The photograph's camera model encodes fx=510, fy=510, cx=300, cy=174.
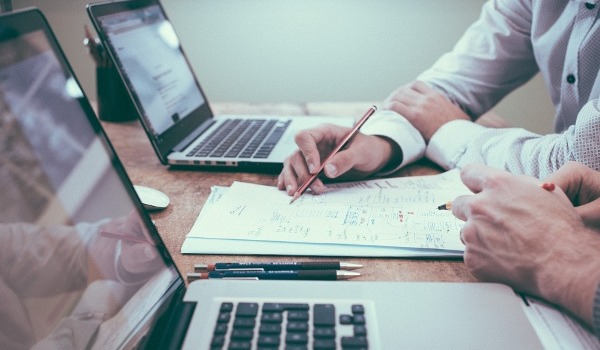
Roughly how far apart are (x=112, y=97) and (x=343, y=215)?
0.77m

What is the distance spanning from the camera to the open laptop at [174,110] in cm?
93

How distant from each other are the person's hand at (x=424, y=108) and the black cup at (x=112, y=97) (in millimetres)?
623

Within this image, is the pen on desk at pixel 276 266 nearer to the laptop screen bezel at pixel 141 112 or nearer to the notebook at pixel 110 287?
the notebook at pixel 110 287

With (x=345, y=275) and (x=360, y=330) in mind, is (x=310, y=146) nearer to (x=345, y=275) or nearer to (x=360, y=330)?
(x=345, y=275)

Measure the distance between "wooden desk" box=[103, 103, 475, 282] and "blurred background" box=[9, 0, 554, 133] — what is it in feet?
2.79

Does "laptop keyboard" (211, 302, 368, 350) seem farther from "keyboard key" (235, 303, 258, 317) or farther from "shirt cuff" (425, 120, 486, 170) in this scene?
"shirt cuff" (425, 120, 486, 170)

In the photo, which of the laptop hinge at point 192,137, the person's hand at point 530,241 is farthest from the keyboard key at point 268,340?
the laptop hinge at point 192,137

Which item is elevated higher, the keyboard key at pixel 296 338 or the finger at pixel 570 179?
the keyboard key at pixel 296 338

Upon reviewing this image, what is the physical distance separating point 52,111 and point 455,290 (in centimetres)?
43

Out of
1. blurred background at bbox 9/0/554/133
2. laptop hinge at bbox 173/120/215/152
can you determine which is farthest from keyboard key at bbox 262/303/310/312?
blurred background at bbox 9/0/554/133

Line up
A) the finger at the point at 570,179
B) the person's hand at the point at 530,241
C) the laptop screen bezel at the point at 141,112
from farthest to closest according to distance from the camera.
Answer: the laptop screen bezel at the point at 141,112 < the finger at the point at 570,179 < the person's hand at the point at 530,241

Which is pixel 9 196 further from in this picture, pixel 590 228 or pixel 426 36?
pixel 426 36

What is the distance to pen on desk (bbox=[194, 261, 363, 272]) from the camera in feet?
1.88

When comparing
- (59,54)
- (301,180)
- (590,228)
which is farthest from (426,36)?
(59,54)
